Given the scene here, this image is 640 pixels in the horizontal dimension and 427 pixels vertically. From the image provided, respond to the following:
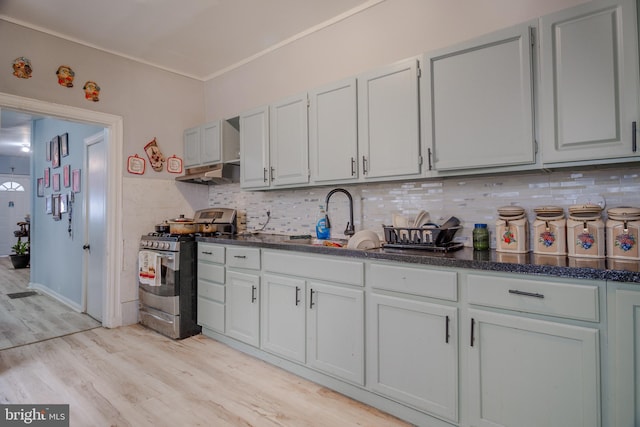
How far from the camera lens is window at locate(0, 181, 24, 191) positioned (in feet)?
29.6

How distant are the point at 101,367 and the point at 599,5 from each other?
383 centimetres

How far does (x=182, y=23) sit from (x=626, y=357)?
12.4ft

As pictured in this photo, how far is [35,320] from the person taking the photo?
3867mm

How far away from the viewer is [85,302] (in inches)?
163

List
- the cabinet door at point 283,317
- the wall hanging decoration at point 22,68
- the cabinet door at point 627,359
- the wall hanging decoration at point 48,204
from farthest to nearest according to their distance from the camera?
the wall hanging decoration at point 48,204 < the wall hanging decoration at point 22,68 < the cabinet door at point 283,317 < the cabinet door at point 627,359

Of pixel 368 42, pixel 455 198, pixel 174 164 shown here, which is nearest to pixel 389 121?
pixel 455 198

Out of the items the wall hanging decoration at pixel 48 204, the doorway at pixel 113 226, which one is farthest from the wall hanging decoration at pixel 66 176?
the doorway at pixel 113 226

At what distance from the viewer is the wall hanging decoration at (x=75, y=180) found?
438 centimetres

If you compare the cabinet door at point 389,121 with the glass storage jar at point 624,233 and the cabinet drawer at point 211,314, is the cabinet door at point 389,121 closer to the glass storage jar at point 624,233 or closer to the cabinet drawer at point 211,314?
the glass storage jar at point 624,233

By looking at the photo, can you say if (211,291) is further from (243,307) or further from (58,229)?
(58,229)

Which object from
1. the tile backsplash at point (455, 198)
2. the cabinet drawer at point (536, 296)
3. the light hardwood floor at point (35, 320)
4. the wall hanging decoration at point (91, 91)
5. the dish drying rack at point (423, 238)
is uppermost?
the wall hanging decoration at point (91, 91)

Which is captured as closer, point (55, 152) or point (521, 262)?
point (521, 262)

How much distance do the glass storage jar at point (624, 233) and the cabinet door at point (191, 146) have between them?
3.71 meters

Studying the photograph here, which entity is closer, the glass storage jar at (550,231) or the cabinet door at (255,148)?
the glass storage jar at (550,231)
